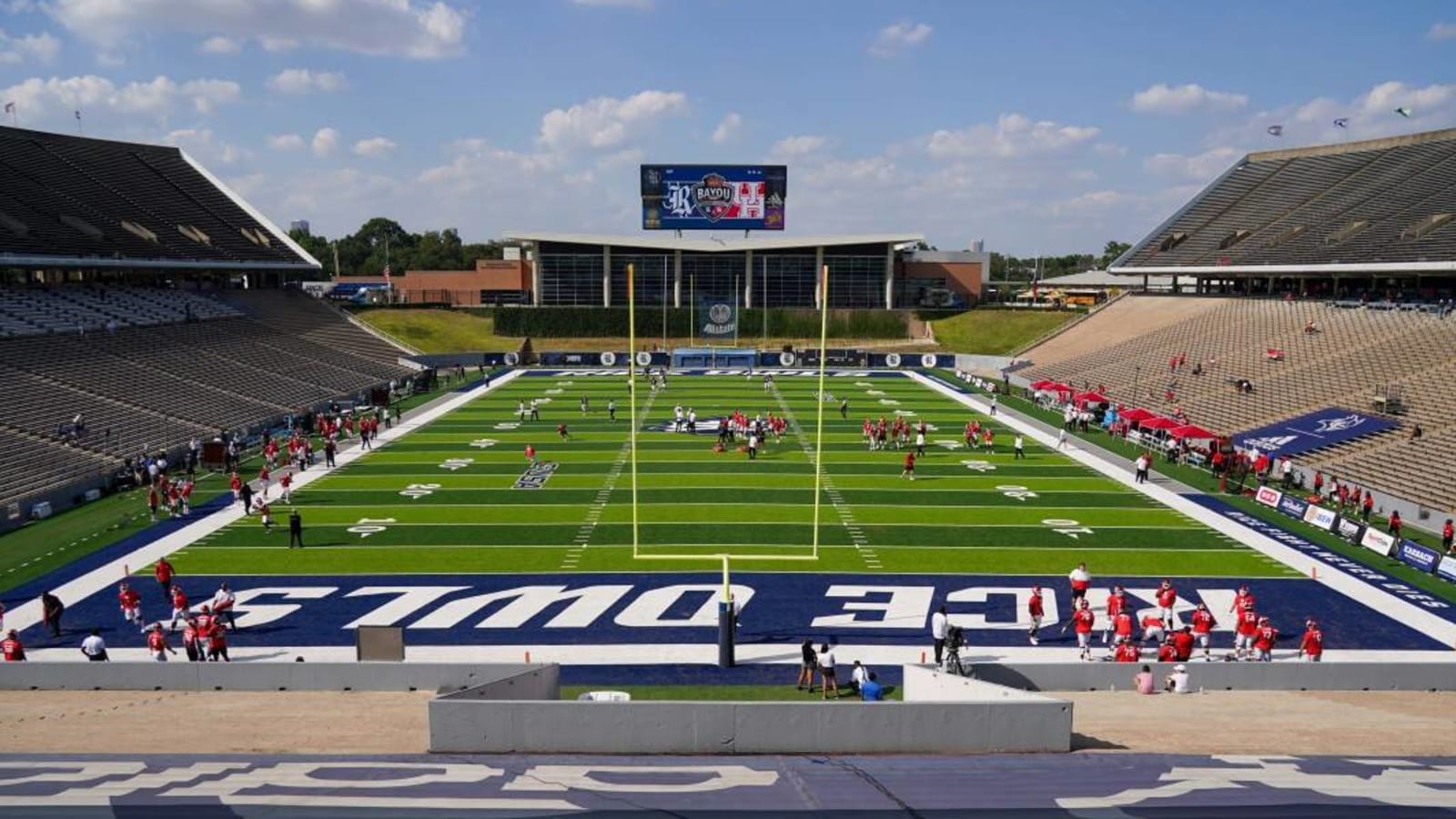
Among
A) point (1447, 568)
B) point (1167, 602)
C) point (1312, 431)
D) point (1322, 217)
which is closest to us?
point (1167, 602)

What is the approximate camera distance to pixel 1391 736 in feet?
35.8

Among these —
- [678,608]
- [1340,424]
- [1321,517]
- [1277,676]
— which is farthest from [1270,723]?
[1340,424]

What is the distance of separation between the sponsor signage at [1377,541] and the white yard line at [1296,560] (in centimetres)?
159

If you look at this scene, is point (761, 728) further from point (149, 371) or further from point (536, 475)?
point (149, 371)

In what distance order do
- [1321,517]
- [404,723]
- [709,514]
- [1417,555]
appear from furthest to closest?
[709,514], [1321,517], [1417,555], [404,723]

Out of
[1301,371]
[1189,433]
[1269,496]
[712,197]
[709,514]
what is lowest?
[709,514]

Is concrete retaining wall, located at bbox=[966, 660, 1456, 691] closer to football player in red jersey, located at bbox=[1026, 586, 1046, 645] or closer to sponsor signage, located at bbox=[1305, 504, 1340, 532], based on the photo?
football player in red jersey, located at bbox=[1026, 586, 1046, 645]

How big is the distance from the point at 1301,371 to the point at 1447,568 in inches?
729

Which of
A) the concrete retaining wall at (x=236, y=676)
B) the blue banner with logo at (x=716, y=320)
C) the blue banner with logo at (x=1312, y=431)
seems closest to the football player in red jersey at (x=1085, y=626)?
the concrete retaining wall at (x=236, y=676)

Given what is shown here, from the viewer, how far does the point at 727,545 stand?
786 inches

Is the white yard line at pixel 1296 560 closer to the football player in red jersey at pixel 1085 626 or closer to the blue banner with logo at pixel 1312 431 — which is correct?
the blue banner with logo at pixel 1312 431

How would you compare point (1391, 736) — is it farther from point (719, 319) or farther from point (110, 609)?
point (719, 319)

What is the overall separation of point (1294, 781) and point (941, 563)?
397 inches

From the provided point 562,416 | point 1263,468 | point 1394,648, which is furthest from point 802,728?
point 562,416
